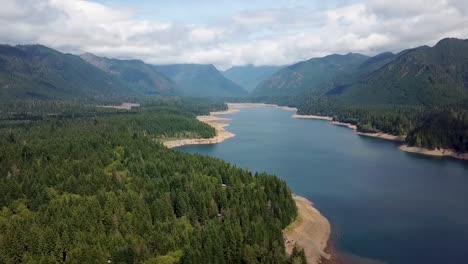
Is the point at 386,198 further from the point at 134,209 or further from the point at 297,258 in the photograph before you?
the point at 134,209

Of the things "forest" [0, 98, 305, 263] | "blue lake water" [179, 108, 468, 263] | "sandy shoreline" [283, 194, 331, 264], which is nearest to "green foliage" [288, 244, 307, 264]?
"forest" [0, 98, 305, 263]

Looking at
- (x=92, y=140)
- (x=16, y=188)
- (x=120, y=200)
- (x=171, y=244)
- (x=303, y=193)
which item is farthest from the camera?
(x=92, y=140)

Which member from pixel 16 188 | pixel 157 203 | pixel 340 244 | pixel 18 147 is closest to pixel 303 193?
pixel 340 244

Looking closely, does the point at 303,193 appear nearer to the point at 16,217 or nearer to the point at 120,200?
the point at 120,200

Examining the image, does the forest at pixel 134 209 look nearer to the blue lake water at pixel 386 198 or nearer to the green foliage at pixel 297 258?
the green foliage at pixel 297 258

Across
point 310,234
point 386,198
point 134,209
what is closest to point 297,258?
point 310,234

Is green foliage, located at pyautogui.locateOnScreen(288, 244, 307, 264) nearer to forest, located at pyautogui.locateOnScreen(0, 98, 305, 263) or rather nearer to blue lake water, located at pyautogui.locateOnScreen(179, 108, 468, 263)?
forest, located at pyautogui.locateOnScreen(0, 98, 305, 263)
